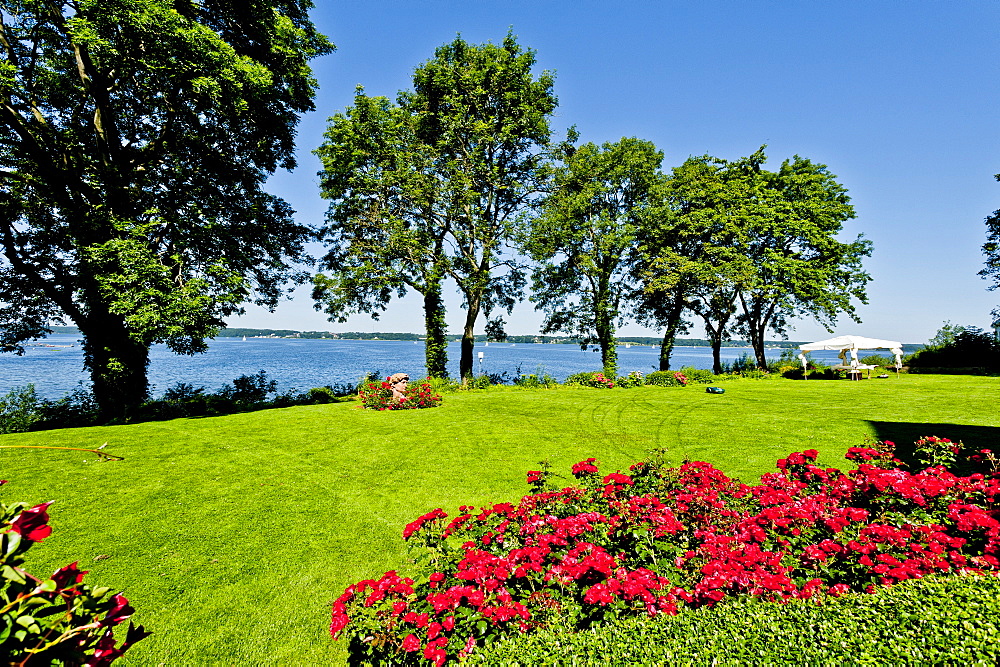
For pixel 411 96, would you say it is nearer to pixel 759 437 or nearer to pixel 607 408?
pixel 607 408

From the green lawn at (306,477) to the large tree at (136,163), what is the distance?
147 inches

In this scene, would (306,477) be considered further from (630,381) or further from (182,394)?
(630,381)

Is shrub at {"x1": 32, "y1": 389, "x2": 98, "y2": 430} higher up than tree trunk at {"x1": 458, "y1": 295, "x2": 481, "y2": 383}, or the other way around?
tree trunk at {"x1": 458, "y1": 295, "x2": 481, "y2": 383}

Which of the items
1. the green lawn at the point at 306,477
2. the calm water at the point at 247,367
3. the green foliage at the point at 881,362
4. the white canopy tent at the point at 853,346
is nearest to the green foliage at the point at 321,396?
the green lawn at the point at 306,477

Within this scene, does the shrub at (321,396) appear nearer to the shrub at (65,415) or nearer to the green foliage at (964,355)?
the shrub at (65,415)

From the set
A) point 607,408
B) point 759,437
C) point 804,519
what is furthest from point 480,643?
point 607,408

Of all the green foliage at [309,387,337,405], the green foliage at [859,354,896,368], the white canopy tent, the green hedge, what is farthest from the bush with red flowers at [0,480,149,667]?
the green foliage at [859,354,896,368]

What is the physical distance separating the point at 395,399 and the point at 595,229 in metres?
15.4

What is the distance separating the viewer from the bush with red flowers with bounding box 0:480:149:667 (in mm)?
1285

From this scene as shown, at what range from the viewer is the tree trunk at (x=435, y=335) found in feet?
67.2

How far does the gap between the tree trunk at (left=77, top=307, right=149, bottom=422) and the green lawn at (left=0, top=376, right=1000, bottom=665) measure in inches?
109

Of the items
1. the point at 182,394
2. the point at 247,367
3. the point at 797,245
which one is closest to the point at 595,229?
the point at 797,245

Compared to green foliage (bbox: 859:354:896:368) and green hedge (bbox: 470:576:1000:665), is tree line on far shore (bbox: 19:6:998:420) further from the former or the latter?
green hedge (bbox: 470:576:1000:665)

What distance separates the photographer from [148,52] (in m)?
10.9
